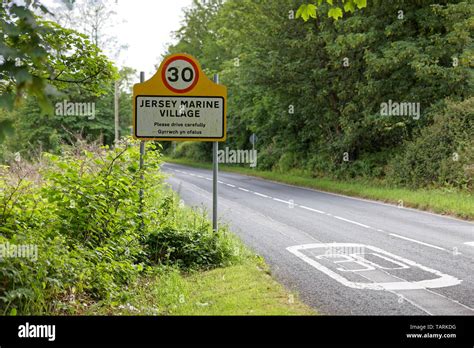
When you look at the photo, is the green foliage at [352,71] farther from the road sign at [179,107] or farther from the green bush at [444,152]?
the road sign at [179,107]

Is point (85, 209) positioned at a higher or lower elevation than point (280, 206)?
higher

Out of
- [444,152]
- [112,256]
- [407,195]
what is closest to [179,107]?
[112,256]

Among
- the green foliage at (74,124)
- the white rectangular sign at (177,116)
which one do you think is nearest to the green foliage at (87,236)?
the white rectangular sign at (177,116)

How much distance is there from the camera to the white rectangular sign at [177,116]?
853 cm

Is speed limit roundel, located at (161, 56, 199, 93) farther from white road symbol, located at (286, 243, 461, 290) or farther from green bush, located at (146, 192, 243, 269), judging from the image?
white road symbol, located at (286, 243, 461, 290)

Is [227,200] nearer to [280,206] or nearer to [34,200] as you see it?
[280,206]

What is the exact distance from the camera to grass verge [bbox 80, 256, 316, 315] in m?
5.84

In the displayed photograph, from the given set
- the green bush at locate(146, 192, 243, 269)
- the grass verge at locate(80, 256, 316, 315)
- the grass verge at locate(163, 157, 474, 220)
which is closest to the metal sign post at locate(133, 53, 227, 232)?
the green bush at locate(146, 192, 243, 269)

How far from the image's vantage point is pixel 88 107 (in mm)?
33625

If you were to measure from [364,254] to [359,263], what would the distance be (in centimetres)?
80

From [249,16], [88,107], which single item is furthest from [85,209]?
[88,107]

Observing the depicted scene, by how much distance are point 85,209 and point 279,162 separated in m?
28.3

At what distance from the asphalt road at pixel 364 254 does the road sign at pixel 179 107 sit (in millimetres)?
2376
